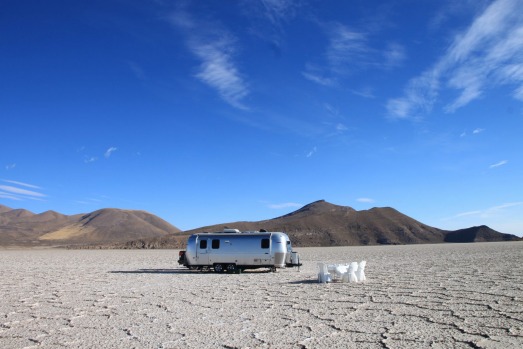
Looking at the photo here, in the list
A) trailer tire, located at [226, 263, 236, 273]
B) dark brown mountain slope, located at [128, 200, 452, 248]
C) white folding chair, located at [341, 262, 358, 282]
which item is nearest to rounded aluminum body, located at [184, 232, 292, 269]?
trailer tire, located at [226, 263, 236, 273]

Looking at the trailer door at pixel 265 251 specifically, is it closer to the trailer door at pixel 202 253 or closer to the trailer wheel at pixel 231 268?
the trailer wheel at pixel 231 268

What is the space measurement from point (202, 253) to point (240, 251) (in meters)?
1.85

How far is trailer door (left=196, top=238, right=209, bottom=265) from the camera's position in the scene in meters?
21.6

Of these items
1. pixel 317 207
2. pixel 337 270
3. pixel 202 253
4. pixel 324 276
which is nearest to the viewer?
pixel 324 276

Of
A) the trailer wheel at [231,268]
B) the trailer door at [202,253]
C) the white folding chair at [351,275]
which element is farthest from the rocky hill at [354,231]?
the white folding chair at [351,275]

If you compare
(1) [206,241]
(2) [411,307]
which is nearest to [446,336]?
(2) [411,307]

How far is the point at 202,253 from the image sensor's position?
2166 centimetres

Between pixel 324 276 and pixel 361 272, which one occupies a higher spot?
pixel 361 272

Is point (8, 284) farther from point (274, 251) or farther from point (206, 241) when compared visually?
point (274, 251)

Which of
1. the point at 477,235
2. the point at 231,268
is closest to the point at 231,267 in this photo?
the point at 231,268

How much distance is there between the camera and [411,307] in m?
10.1

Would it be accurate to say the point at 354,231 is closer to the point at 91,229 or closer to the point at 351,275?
the point at 351,275

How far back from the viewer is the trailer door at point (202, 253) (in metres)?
21.6

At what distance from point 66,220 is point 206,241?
631ft
